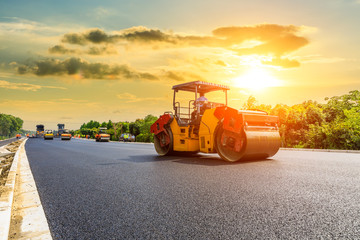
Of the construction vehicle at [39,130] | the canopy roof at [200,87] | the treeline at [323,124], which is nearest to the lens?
the canopy roof at [200,87]

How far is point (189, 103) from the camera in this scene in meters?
10.9

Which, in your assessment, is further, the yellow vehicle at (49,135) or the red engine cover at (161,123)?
the yellow vehicle at (49,135)

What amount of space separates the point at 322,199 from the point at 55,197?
4.21 meters

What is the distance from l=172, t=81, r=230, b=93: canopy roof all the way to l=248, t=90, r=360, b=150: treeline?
1191 centimetres

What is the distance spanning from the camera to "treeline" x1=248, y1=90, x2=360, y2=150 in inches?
747

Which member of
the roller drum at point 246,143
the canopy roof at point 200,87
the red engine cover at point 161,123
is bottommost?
the roller drum at point 246,143

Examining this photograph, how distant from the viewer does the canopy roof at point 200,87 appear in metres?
10.6

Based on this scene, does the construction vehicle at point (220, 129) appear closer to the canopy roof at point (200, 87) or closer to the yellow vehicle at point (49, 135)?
the canopy roof at point (200, 87)

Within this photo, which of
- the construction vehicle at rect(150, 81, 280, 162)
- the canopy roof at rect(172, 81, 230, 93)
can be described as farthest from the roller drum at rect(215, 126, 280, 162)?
the canopy roof at rect(172, 81, 230, 93)

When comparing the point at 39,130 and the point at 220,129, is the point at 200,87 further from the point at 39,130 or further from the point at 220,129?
the point at 39,130

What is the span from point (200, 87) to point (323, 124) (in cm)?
1486

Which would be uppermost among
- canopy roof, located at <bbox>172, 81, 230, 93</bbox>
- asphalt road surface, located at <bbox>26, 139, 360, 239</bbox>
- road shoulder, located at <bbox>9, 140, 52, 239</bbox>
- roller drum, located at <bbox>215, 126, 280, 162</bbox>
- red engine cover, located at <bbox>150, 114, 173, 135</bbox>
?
canopy roof, located at <bbox>172, 81, 230, 93</bbox>

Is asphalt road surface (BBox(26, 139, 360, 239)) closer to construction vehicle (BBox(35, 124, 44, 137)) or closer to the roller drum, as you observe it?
the roller drum

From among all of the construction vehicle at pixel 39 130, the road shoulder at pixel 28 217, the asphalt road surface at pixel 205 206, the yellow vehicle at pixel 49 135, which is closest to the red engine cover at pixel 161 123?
the asphalt road surface at pixel 205 206
